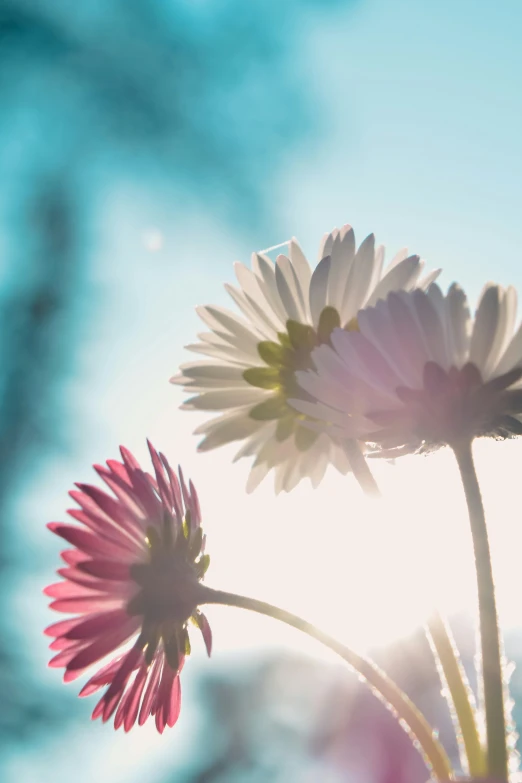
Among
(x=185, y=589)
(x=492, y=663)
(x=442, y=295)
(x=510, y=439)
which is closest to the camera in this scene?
(x=492, y=663)

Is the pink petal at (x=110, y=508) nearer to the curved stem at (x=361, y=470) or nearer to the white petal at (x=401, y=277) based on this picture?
the curved stem at (x=361, y=470)

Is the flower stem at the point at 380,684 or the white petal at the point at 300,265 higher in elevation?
the white petal at the point at 300,265

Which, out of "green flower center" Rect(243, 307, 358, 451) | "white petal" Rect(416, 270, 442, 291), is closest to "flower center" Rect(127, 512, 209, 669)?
"green flower center" Rect(243, 307, 358, 451)

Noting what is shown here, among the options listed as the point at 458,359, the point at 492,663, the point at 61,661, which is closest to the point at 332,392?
the point at 458,359

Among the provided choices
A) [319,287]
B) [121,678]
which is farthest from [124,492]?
[319,287]

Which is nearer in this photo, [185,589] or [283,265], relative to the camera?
[185,589]

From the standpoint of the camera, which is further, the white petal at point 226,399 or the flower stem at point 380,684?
the white petal at point 226,399

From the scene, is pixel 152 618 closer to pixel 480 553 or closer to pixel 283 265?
pixel 480 553

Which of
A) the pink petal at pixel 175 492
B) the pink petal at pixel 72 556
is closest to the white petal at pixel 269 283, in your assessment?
the pink petal at pixel 175 492
